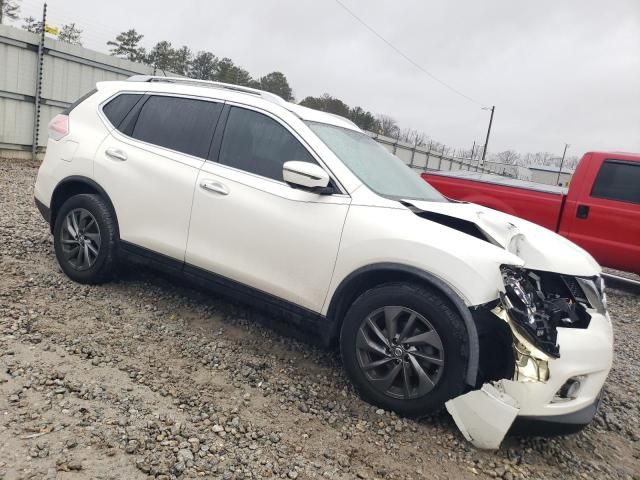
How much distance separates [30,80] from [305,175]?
10.3 m

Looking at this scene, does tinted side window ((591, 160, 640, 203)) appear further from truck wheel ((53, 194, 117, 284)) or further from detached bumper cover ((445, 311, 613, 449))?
truck wheel ((53, 194, 117, 284))

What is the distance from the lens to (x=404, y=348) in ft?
8.67

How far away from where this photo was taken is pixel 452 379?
8.23 feet

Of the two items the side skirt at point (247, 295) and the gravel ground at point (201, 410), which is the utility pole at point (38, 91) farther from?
the side skirt at point (247, 295)

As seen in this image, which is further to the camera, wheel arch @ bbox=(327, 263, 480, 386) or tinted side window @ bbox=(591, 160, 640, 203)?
tinted side window @ bbox=(591, 160, 640, 203)

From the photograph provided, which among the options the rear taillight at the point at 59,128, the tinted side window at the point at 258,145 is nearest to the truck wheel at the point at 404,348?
the tinted side window at the point at 258,145

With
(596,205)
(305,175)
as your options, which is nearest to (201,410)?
(305,175)

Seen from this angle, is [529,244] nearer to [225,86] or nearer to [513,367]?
[513,367]

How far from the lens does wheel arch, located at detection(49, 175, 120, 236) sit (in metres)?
3.84

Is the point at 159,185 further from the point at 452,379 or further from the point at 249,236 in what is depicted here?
the point at 452,379

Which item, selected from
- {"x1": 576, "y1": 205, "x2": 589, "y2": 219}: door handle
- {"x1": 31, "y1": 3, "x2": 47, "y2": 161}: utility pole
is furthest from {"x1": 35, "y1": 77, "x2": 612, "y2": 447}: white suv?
{"x1": 31, "y1": 3, "x2": 47, "y2": 161}: utility pole

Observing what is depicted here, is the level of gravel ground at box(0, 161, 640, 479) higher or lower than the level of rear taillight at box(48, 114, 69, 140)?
lower

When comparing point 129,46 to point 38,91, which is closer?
point 38,91

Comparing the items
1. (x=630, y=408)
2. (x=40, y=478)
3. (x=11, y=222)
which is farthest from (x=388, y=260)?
(x=11, y=222)
